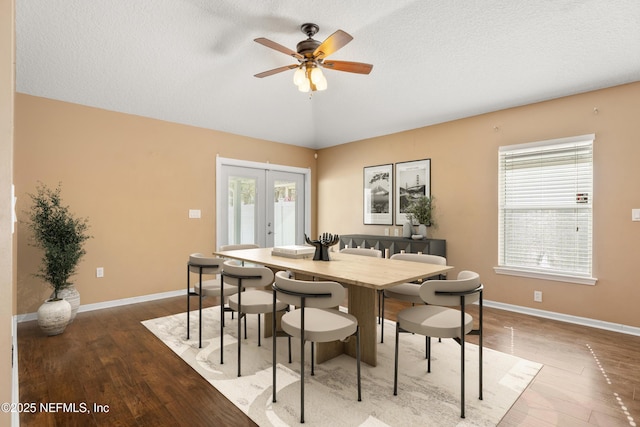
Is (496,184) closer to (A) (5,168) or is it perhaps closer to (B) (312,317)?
(B) (312,317)

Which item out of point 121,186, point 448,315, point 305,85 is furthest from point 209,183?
point 448,315

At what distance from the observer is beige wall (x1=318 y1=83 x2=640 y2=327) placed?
3.29 meters

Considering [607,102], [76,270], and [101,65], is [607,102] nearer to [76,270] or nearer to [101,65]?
[101,65]

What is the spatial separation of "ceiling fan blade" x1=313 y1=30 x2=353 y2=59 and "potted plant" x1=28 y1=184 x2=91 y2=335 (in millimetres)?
3172

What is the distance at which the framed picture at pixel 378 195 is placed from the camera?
211 inches

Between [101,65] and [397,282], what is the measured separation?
149 inches

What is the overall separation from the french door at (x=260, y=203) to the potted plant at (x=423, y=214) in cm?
237

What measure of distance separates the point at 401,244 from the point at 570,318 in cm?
209

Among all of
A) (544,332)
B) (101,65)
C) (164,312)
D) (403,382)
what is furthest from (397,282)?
(101,65)

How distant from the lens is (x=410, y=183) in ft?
16.8

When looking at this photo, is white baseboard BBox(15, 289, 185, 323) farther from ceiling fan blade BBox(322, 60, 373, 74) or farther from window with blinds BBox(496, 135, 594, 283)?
window with blinds BBox(496, 135, 594, 283)

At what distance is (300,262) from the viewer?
9.15ft

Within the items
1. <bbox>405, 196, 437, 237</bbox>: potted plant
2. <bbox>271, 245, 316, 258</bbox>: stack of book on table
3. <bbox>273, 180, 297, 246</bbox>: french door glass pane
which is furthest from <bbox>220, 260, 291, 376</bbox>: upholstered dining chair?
<bbox>273, 180, 297, 246</bbox>: french door glass pane

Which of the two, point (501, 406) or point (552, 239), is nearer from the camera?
point (501, 406)
